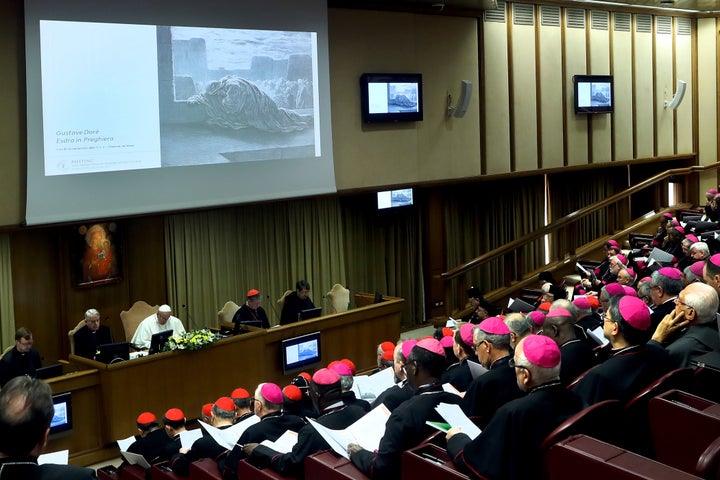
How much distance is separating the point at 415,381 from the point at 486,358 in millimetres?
388

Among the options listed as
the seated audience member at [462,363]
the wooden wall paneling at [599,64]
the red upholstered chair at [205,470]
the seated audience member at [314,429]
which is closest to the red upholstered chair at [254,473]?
the seated audience member at [314,429]

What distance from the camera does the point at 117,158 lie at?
29.8 ft

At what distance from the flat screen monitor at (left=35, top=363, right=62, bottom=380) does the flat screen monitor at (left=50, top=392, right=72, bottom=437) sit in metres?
0.23

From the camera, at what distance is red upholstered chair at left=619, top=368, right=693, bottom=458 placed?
12.6 ft

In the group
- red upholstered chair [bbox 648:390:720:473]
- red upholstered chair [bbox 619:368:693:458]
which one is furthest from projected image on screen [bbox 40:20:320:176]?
red upholstered chair [bbox 648:390:720:473]

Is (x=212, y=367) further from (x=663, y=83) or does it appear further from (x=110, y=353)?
(x=663, y=83)

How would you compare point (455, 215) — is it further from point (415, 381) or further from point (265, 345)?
point (415, 381)

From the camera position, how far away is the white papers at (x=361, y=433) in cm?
420

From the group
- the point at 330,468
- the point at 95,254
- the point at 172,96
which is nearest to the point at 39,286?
the point at 95,254

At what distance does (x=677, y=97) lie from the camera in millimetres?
15688

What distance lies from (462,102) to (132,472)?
8071 mm

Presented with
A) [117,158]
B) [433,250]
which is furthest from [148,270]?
[433,250]

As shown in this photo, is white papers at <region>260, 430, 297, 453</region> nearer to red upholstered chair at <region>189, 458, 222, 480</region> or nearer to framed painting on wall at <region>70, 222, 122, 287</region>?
red upholstered chair at <region>189, 458, 222, 480</region>

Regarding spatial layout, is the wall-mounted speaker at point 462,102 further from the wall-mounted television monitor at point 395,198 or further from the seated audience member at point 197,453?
the seated audience member at point 197,453
